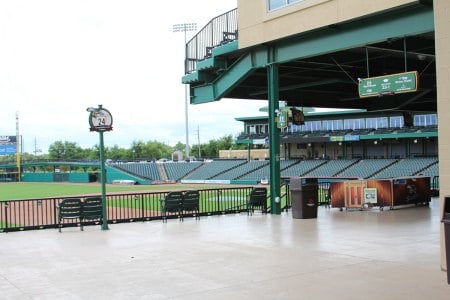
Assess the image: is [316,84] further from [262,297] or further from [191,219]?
[262,297]

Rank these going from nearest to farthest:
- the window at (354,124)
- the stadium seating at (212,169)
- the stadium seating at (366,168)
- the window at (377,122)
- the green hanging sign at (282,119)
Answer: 1. the green hanging sign at (282,119)
2. the stadium seating at (366,168)
3. the window at (377,122)
4. the window at (354,124)
5. the stadium seating at (212,169)

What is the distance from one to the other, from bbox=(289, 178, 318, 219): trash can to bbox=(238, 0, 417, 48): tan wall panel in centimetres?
486

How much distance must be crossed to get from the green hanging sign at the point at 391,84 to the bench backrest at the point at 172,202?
702 centimetres

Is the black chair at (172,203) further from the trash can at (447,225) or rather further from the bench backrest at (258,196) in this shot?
the trash can at (447,225)

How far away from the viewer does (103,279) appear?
8.80 metres

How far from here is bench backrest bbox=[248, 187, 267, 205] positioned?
63.4ft

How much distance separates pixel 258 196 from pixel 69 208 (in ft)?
22.1

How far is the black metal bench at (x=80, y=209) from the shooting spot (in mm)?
15891

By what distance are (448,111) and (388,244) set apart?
4.21 metres

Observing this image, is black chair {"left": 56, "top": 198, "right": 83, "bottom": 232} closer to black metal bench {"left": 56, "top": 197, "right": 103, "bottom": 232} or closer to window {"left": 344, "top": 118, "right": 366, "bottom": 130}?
black metal bench {"left": 56, "top": 197, "right": 103, "bottom": 232}

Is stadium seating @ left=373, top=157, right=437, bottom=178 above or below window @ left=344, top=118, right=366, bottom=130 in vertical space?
below

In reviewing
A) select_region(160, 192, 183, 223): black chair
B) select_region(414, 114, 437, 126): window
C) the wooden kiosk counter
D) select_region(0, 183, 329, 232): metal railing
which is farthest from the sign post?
select_region(414, 114, 437, 126): window

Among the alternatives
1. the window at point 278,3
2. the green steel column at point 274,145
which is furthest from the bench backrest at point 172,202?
the window at point 278,3

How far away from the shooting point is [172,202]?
18141 millimetres
